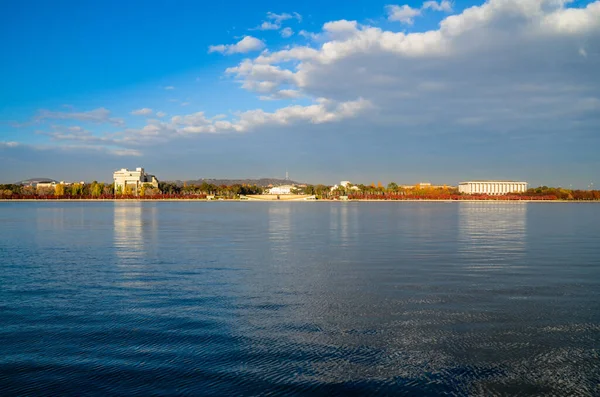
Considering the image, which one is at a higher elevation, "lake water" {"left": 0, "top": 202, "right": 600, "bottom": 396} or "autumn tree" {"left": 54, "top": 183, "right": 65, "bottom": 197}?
"autumn tree" {"left": 54, "top": 183, "right": 65, "bottom": 197}

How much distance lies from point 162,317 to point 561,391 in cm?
812

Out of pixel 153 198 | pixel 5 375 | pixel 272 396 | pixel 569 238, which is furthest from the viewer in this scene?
pixel 153 198

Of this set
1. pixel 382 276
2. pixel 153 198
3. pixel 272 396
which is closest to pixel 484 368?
pixel 272 396

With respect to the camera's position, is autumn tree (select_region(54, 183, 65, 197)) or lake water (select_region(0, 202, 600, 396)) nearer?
lake water (select_region(0, 202, 600, 396))

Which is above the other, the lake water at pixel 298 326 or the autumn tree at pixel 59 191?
the autumn tree at pixel 59 191

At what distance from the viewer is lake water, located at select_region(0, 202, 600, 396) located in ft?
26.0

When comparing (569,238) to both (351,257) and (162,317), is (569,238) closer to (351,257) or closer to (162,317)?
(351,257)

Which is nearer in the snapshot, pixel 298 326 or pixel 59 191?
pixel 298 326

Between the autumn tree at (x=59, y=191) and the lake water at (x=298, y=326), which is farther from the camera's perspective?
the autumn tree at (x=59, y=191)

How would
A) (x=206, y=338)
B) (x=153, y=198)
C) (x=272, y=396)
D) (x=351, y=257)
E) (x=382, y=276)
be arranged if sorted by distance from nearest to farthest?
(x=272, y=396)
(x=206, y=338)
(x=382, y=276)
(x=351, y=257)
(x=153, y=198)

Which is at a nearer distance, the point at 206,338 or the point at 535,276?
the point at 206,338

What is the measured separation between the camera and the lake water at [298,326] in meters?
7.94

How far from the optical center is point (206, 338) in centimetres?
998

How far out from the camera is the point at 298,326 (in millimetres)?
10875
